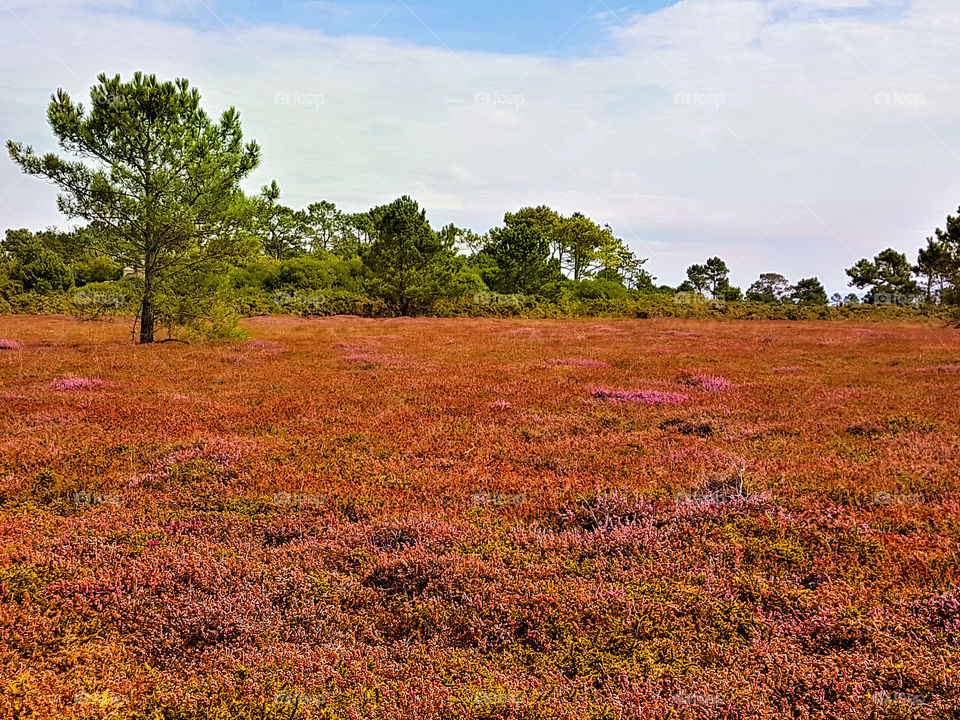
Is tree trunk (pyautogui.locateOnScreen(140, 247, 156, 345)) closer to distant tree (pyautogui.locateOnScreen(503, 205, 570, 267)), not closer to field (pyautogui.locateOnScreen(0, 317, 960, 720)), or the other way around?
field (pyautogui.locateOnScreen(0, 317, 960, 720))

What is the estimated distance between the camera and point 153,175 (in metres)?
22.3

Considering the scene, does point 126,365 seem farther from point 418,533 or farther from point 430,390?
point 418,533

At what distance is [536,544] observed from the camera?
5.00m

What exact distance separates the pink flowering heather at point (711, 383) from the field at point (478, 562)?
2.53 m

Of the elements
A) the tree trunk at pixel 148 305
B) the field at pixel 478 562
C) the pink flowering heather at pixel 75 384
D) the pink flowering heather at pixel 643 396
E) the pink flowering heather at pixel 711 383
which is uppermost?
the tree trunk at pixel 148 305

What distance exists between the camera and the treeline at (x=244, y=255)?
22.1 metres

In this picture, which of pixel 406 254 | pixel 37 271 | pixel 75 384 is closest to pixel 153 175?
pixel 75 384

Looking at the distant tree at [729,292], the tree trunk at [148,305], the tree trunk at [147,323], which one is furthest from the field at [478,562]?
the distant tree at [729,292]

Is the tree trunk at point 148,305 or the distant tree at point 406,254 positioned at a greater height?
the distant tree at point 406,254

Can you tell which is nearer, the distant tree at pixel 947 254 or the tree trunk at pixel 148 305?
the tree trunk at pixel 148 305

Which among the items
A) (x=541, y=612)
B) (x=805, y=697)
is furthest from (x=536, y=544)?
(x=805, y=697)

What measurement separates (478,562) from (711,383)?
10.5 meters

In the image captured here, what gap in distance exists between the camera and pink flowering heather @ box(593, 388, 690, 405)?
37.6 feet

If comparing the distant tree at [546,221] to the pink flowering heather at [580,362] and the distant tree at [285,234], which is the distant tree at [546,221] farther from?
the pink flowering heather at [580,362]
